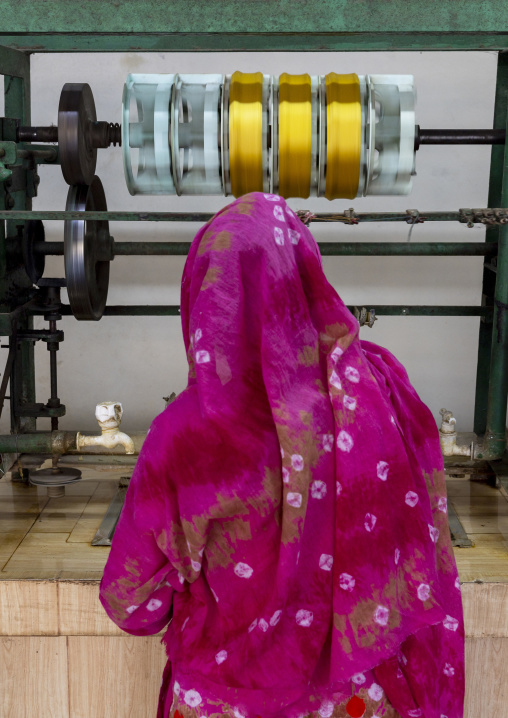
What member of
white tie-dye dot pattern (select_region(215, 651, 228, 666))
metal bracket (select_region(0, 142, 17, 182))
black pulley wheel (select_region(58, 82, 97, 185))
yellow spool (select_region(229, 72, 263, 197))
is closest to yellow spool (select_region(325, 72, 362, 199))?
yellow spool (select_region(229, 72, 263, 197))

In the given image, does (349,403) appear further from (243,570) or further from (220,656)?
(220,656)

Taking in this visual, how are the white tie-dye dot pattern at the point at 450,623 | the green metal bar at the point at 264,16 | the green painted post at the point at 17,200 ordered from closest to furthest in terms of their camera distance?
1. the white tie-dye dot pattern at the point at 450,623
2. the green metal bar at the point at 264,16
3. the green painted post at the point at 17,200

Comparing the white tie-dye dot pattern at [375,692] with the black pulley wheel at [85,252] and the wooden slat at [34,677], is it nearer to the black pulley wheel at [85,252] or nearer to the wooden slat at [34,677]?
the wooden slat at [34,677]

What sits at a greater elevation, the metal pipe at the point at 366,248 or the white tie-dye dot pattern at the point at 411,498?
the metal pipe at the point at 366,248

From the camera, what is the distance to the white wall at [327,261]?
3051 millimetres

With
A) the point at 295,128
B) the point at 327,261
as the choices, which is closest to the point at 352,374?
the point at 295,128

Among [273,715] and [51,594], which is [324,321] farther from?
[51,594]

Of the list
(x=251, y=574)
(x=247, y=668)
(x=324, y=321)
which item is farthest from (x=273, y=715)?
(x=324, y=321)

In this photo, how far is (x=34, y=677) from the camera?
203 cm

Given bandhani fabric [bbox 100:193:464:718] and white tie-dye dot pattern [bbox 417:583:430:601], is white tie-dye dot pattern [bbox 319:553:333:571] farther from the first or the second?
white tie-dye dot pattern [bbox 417:583:430:601]

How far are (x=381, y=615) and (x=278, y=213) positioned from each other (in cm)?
64

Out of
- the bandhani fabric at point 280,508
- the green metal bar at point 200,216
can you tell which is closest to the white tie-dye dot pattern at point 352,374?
the bandhani fabric at point 280,508

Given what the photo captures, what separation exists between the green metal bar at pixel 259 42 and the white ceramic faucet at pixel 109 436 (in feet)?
3.00

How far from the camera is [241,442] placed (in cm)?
120
